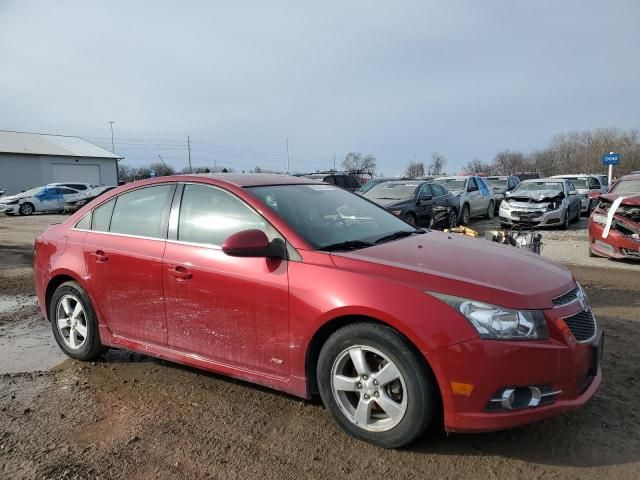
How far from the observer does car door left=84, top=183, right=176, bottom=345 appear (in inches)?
152

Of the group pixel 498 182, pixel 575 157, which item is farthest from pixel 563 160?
pixel 498 182

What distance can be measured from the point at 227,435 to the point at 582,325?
2237mm

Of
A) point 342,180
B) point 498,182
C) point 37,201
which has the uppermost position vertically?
point 342,180

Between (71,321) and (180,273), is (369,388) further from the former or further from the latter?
(71,321)

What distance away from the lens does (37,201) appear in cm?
2594

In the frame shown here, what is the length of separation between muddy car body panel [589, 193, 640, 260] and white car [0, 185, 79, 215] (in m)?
25.4

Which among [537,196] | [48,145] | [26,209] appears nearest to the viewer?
[537,196]

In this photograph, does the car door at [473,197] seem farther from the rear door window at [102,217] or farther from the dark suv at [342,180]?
the rear door window at [102,217]

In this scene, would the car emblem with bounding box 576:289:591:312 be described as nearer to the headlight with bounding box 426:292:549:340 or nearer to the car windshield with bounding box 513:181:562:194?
the headlight with bounding box 426:292:549:340

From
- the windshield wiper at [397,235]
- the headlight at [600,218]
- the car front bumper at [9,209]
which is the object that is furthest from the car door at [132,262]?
the car front bumper at [9,209]

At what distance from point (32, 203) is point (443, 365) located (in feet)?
90.8

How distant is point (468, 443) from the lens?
304 centimetres

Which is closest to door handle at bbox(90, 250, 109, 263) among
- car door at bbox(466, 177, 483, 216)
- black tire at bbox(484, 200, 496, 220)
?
car door at bbox(466, 177, 483, 216)

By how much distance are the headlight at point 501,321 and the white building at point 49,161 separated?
147 feet
